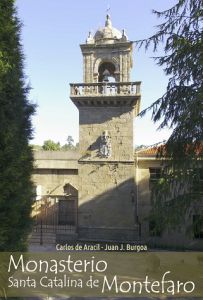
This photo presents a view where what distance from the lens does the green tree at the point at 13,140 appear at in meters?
7.29

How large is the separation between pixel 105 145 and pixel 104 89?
10.8 feet

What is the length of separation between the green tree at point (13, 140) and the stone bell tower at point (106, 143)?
11.3 metres

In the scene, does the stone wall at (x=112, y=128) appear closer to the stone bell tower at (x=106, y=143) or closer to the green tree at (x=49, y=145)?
the stone bell tower at (x=106, y=143)

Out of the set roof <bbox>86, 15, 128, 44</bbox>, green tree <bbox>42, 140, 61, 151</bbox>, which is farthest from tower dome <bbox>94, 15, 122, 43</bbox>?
green tree <bbox>42, 140, 61, 151</bbox>

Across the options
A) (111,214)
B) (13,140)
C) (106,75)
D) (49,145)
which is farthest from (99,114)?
(49,145)

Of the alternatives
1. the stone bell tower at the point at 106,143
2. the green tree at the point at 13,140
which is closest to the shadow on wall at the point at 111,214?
the stone bell tower at the point at 106,143

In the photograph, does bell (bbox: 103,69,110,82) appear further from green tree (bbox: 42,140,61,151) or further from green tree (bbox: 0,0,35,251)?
green tree (bbox: 42,140,61,151)

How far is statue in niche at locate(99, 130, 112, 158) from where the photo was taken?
19805 mm

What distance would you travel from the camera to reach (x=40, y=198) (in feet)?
83.7

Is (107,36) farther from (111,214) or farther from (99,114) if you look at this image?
(111,214)

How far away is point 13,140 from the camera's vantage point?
746 centimetres

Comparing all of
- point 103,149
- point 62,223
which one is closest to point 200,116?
point 103,149

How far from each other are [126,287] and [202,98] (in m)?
8.03

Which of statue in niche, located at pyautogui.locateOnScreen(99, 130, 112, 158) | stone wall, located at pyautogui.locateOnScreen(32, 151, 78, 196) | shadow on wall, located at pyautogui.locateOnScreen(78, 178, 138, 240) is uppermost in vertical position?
statue in niche, located at pyautogui.locateOnScreen(99, 130, 112, 158)
